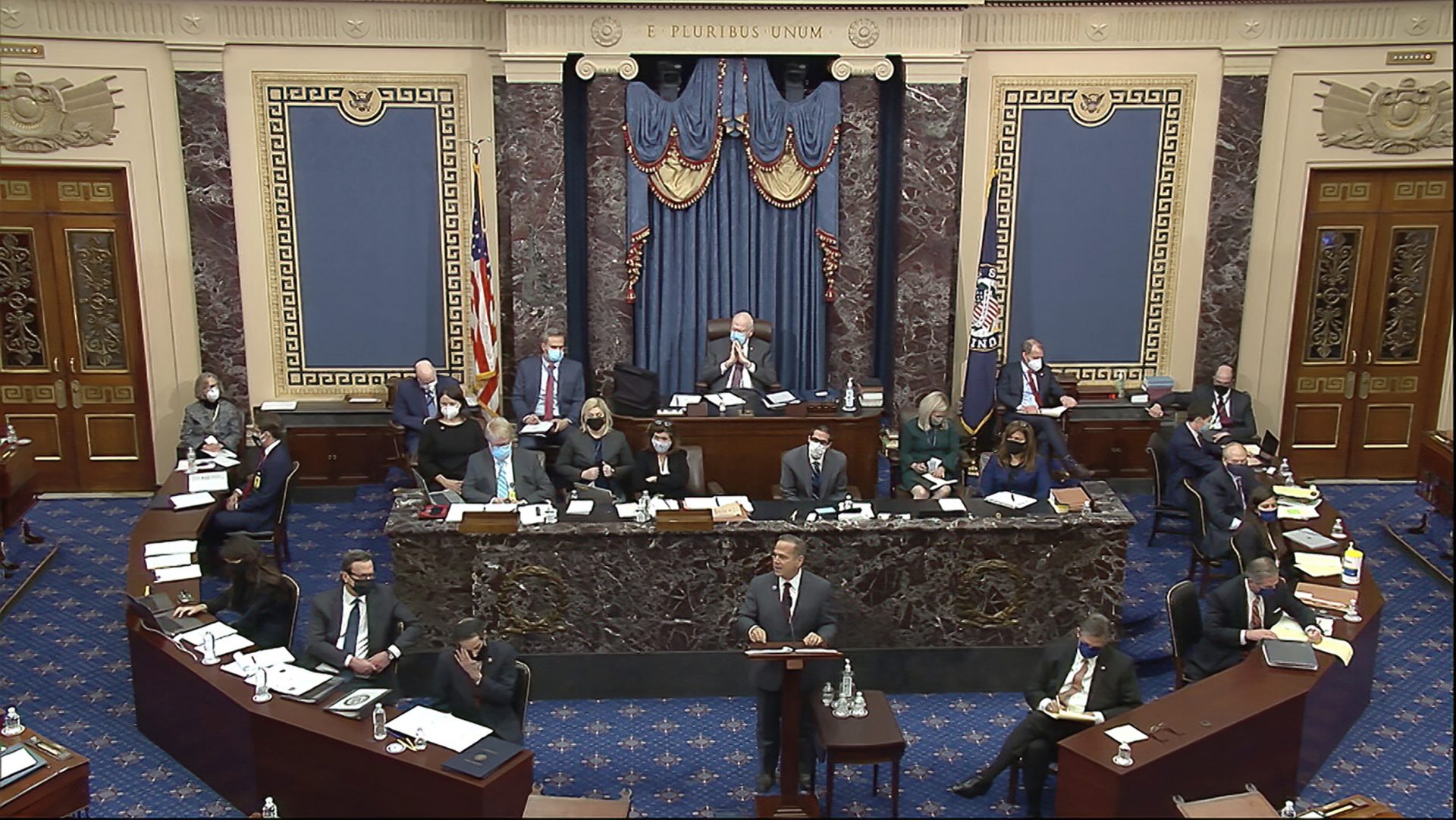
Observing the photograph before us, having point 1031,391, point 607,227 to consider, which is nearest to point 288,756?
point 607,227

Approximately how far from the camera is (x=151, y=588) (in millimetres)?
7934

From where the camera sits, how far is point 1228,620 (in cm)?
770

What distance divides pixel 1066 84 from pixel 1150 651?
5307 mm

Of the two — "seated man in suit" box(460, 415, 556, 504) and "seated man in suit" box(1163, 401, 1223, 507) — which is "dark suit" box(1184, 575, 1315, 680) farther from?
"seated man in suit" box(460, 415, 556, 504)

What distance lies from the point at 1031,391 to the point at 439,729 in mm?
6803

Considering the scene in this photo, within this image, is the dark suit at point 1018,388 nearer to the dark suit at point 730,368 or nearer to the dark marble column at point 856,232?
the dark marble column at point 856,232

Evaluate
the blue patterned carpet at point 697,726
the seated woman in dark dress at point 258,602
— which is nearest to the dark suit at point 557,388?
the blue patterned carpet at point 697,726

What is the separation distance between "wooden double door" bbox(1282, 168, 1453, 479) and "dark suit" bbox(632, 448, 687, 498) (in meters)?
6.12

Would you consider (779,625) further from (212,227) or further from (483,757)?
(212,227)

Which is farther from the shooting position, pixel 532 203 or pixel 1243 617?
pixel 532 203

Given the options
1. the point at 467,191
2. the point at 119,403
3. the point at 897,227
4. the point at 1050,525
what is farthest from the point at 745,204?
the point at 119,403

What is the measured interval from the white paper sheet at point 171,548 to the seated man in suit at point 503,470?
1.77 metres

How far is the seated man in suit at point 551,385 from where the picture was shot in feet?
36.8

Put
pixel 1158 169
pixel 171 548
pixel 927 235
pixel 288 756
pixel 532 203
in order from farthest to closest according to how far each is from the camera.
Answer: pixel 1158 169, pixel 927 235, pixel 532 203, pixel 171 548, pixel 288 756
